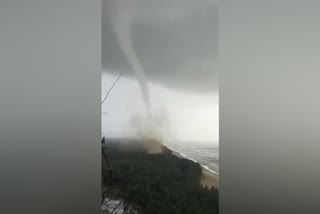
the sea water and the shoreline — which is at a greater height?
the sea water

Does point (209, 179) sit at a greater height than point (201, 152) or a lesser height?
lesser

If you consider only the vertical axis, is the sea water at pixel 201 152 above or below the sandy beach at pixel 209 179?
above

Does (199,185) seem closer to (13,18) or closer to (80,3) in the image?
(80,3)

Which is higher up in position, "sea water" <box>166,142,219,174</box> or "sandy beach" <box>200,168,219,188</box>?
"sea water" <box>166,142,219,174</box>

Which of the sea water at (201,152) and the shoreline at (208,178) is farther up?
the sea water at (201,152)

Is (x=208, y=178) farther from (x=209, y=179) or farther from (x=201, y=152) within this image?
(x=201, y=152)

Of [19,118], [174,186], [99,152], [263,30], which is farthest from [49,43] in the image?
[263,30]

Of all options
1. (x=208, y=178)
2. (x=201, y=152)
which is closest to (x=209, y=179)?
(x=208, y=178)

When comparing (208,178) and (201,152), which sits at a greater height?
(201,152)
